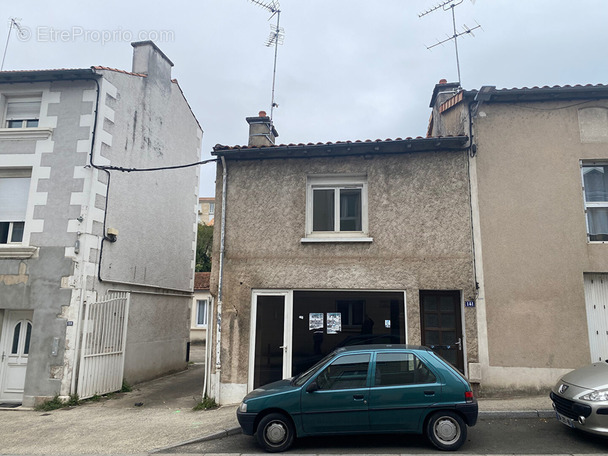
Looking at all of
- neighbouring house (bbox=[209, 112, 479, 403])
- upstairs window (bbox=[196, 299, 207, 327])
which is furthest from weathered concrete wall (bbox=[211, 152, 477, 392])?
upstairs window (bbox=[196, 299, 207, 327])

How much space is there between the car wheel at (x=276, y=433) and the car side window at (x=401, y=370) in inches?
54.7

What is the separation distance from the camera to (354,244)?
8.80 metres

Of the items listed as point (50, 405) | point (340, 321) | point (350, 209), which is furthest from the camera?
point (350, 209)

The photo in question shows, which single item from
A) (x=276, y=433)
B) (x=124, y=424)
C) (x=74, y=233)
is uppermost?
(x=74, y=233)

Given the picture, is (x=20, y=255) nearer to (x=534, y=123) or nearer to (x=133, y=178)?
(x=133, y=178)

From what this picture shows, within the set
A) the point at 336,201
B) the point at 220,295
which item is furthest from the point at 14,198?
the point at 336,201

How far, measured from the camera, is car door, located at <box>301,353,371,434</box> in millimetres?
5770

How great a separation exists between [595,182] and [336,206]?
532cm

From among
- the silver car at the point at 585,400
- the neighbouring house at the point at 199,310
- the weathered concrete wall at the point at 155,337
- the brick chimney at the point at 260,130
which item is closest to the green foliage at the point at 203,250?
the neighbouring house at the point at 199,310

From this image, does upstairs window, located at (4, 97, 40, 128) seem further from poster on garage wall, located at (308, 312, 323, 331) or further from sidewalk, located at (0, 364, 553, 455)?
poster on garage wall, located at (308, 312, 323, 331)

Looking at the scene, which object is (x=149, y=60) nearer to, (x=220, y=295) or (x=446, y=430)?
(x=220, y=295)

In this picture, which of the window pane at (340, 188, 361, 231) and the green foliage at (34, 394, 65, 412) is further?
the window pane at (340, 188, 361, 231)

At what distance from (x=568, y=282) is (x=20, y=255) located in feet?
38.3

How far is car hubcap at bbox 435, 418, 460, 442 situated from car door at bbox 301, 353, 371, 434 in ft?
3.21
